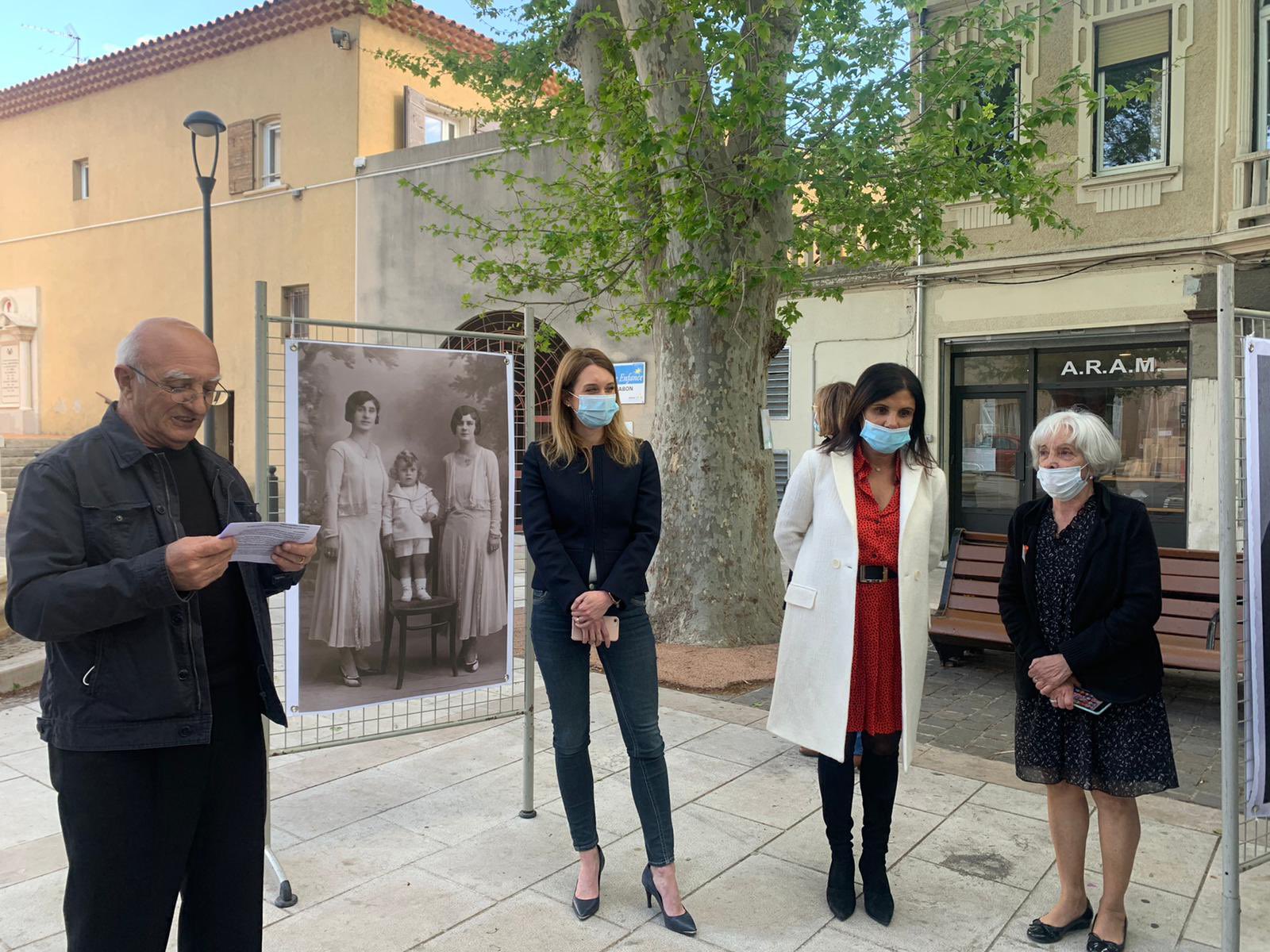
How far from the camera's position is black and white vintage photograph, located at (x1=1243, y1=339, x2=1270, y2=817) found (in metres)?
2.77

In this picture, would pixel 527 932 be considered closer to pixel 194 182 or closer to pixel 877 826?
pixel 877 826

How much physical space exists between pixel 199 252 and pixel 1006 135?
1701 cm

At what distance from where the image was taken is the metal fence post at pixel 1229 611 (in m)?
2.75

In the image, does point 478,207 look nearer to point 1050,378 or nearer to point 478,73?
point 478,73

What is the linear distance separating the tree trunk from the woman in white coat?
168 inches

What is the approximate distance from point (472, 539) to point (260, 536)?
1.86m

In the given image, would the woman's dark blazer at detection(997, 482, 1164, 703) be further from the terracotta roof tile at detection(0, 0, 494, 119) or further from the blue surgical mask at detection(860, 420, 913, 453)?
the terracotta roof tile at detection(0, 0, 494, 119)

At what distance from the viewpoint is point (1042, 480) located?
3.22 meters

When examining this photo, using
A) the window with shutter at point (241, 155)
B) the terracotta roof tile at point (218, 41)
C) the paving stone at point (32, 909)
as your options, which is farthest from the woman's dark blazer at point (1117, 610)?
the window with shutter at point (241, 155)

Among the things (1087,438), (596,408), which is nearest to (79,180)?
(596,408)

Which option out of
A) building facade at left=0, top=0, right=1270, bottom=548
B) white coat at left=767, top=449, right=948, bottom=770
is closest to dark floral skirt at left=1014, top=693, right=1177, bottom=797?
white coat at left=767, top=449, right=948, bottom=770

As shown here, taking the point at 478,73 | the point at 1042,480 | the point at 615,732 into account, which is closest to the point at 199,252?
the point at 478,73

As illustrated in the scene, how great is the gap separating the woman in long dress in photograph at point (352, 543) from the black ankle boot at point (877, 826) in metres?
2.00

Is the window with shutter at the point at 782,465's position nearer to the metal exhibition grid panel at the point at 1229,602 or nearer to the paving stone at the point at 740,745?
the paving stone at the point at 740,745
